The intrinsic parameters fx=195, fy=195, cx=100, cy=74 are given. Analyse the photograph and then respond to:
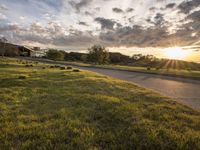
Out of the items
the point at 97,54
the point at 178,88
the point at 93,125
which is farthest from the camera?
the point at 97,54

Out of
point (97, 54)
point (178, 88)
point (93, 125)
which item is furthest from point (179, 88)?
point (97, 54)

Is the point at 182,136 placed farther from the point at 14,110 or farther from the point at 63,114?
the point at 14,110

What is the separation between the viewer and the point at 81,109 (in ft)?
21.1

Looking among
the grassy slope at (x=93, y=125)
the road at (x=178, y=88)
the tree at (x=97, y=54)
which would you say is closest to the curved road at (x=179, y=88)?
the road at (x=178, y=88)

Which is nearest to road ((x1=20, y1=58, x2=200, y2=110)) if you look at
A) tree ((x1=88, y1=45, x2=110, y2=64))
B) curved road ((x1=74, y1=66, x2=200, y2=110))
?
curved road ((x1=74, y1=66, x2=200, y2=110))

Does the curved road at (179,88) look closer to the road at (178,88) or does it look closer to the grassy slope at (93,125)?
the road at (178,88)

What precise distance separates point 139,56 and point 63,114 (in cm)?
8230

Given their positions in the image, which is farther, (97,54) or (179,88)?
(97,54)

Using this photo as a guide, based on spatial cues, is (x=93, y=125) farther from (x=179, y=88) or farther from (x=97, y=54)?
(x=97, y=54)

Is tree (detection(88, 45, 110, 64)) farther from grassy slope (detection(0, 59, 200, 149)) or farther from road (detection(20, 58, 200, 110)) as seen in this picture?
grassy slope (detection(0, 59, 200, 149))

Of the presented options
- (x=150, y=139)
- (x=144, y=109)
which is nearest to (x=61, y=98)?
(x=144, y=109)

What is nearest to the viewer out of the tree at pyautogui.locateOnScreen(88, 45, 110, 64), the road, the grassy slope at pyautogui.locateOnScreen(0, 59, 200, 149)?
the grassy slope at pyautogui.locateOnScreen(0, 59, 200, 149)

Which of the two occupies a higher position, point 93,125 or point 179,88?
point 93,125

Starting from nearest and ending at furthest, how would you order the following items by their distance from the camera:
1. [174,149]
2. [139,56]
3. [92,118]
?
[174,149], [92,118], [139,56]
